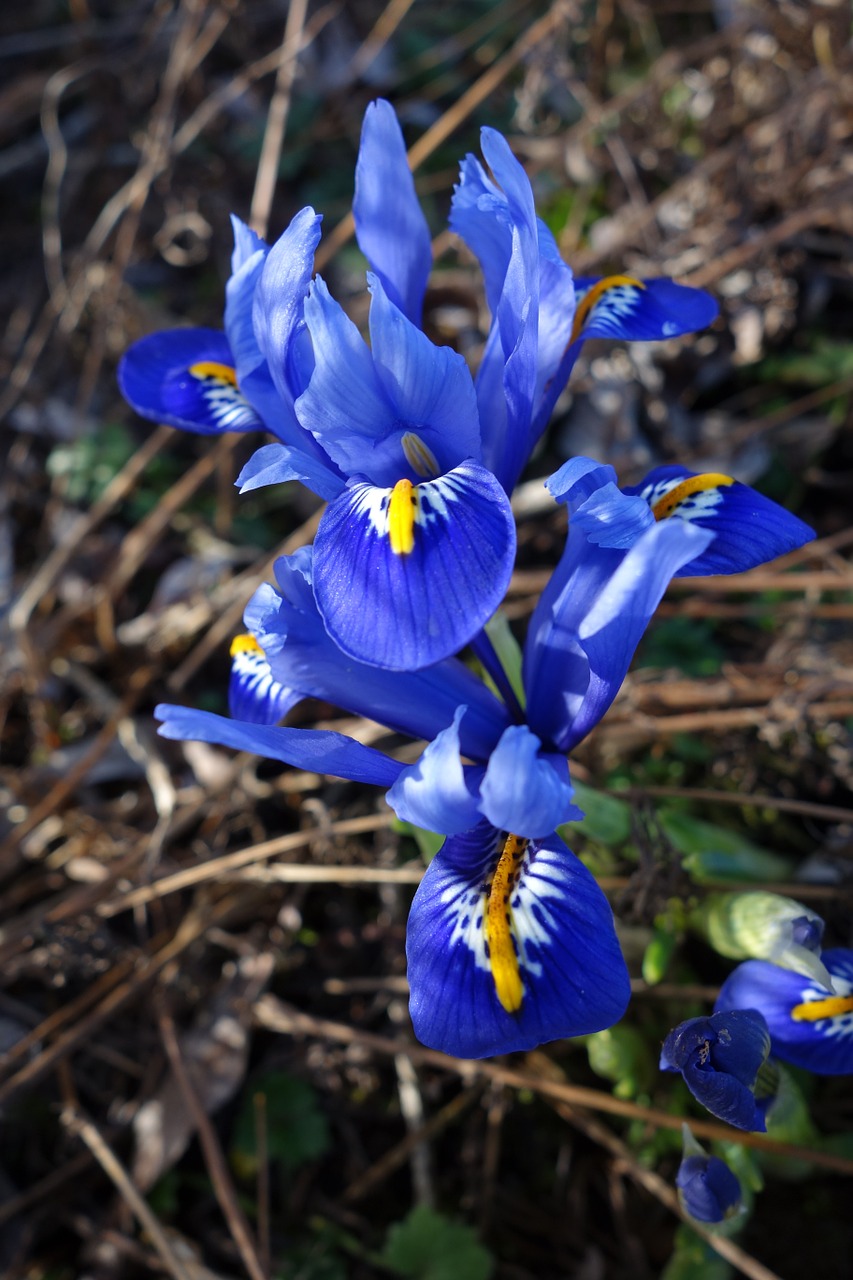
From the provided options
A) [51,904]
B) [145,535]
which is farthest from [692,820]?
[145,535]

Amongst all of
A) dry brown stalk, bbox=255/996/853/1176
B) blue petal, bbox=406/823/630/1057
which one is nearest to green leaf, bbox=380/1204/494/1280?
dry brown stalk, bbox=255/996/853/1176

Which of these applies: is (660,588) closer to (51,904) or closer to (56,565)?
(51,904)

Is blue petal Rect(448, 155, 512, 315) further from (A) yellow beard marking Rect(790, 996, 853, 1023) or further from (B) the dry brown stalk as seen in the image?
(B) the dry brown stalk

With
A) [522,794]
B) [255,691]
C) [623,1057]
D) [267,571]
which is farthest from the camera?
[267,571]

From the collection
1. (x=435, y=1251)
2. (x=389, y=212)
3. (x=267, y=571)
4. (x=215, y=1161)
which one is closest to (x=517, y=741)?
(x=389, y=212)

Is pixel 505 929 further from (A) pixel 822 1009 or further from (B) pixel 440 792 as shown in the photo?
(A) pixel 822 1009

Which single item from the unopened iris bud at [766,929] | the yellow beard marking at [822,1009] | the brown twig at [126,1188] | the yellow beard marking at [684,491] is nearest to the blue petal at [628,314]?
the yellow beard marking at [684,491]
